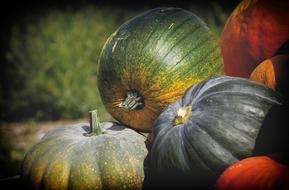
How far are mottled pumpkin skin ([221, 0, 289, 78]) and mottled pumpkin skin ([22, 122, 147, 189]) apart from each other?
614 millimetres

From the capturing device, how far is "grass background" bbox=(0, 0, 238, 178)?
4711mm

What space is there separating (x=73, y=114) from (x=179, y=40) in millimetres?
3096

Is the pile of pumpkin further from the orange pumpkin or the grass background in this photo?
the grass background

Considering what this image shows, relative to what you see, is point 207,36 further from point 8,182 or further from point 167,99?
point 8,182

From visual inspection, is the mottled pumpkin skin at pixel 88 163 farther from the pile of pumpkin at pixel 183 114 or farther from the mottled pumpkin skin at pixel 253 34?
the mottled pumpkin skin at pixel 253 34

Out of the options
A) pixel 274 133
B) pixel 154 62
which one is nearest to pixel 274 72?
→ pixel 274 133

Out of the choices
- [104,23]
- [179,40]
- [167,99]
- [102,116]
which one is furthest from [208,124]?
[104,23]

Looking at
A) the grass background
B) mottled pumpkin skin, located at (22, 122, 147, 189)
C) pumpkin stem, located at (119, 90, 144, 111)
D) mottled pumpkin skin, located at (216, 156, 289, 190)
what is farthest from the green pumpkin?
the grass background

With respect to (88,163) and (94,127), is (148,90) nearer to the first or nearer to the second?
(94,127)

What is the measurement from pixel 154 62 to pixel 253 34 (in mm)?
462

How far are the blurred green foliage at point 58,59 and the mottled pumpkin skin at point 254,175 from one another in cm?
305

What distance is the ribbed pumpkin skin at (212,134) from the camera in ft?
5.81

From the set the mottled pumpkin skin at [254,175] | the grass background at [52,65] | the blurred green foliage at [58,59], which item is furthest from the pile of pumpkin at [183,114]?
the blurred green foliage at [58,59]

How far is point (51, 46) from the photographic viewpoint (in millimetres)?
5160
